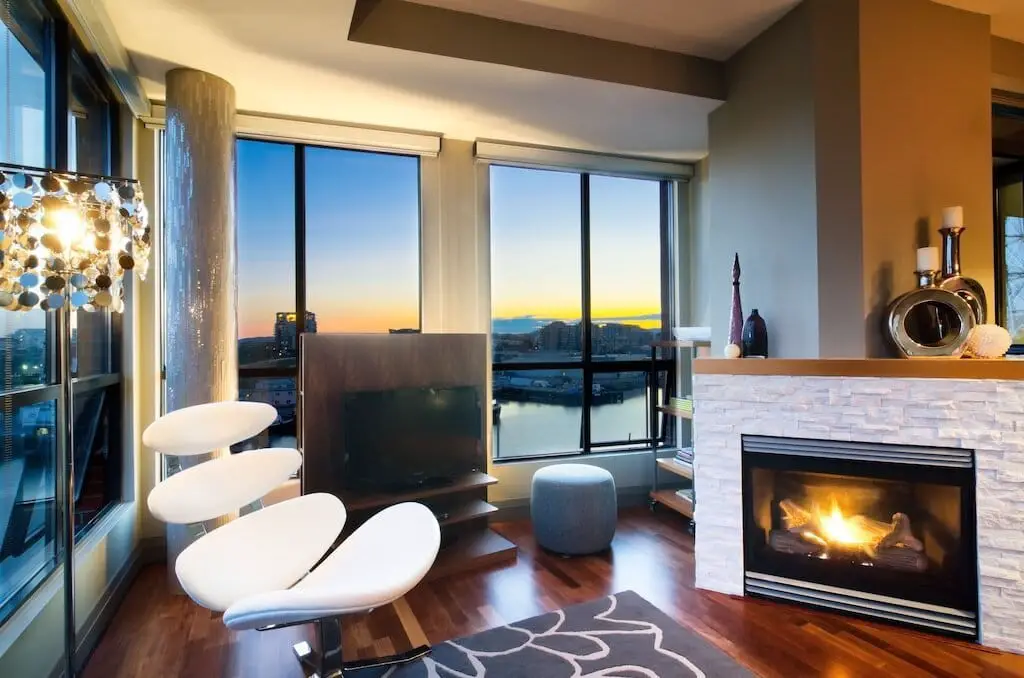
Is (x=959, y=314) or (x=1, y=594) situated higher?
(x=959, y=314)

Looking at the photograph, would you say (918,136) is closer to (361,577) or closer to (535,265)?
(535,265)

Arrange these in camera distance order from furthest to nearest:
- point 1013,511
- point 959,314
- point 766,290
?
point 766,290
point 959,314
point 1013,511

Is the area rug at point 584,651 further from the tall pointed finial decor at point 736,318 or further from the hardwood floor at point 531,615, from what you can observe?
the tall pointed finial decor at point 736,318

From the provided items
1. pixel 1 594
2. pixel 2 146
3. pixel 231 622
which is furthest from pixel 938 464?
pixel 2 146

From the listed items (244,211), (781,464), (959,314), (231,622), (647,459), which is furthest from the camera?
(647,459)

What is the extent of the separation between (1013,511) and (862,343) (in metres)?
0.80

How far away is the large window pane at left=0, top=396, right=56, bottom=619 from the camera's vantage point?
160 cm

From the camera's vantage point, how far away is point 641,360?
3.93 m

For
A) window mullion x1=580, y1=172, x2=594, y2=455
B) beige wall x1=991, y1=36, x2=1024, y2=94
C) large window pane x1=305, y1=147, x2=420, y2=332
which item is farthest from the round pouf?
beige wall x1=991, y1=36, x2=1024, y2=94

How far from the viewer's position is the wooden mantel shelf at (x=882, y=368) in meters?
2.02

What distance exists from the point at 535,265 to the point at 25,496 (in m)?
2.83

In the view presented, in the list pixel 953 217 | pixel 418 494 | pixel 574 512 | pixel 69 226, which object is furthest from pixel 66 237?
pixel 953 217

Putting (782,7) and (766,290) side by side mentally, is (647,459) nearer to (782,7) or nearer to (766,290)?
(766,290)

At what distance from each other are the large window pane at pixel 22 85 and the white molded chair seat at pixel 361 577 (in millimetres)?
1539
